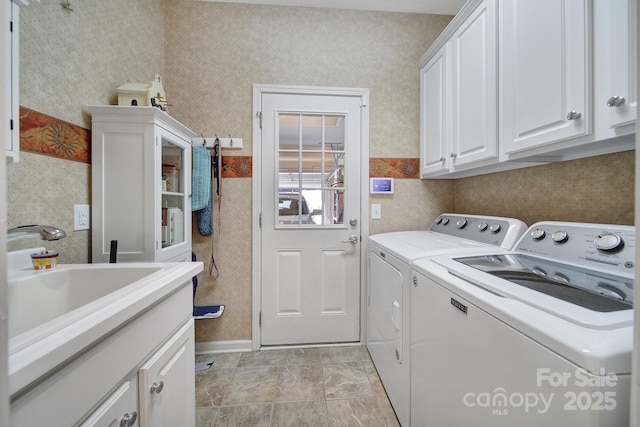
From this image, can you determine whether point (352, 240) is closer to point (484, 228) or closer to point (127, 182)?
point (484, 228)

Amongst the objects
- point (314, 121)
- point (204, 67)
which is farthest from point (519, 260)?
point (204, 67)

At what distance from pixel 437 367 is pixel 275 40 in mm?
2410

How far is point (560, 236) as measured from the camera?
104cm

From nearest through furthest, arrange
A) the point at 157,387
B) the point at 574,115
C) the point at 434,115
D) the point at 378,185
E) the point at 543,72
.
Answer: the point at 157,387
the point at 574,115
the point at 543,72
the point at 434,115
the point at 378,185

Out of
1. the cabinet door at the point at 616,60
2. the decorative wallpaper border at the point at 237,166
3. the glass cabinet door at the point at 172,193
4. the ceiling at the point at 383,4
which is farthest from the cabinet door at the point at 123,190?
the cabinet door at the point at 616,60

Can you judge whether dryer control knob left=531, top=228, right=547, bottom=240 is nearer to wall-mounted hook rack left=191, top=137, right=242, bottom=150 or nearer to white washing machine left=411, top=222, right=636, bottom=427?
white washing machine left=411, top=222, right=636, bottom=427

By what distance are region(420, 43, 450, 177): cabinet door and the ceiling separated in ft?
1.69

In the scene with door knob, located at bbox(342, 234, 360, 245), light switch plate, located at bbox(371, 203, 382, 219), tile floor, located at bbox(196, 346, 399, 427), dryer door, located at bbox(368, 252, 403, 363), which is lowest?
tile floor, located at bbox(196, 346, 399, 427)

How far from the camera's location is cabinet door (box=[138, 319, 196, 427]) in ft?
2.40

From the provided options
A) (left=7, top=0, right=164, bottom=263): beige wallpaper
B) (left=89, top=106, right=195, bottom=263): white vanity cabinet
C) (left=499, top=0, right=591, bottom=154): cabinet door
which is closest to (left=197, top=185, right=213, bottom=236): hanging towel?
(left=89, top=106, right=195, bottom=263): white vanity cabinet

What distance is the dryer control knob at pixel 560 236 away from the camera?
102 centimetres

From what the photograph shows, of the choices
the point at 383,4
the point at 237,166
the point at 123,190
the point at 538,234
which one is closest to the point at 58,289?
the point at 123,190

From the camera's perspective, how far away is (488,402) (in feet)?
2.18

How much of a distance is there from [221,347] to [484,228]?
2118 millimetres
